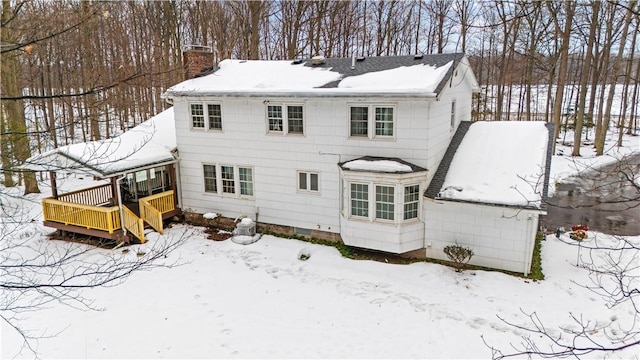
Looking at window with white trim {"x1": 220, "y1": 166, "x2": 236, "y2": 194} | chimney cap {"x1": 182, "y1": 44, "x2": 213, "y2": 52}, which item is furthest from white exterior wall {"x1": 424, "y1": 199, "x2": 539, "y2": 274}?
chimney cap {"x1": 182, "y1": 44, "x2": 213, "y2": 52}

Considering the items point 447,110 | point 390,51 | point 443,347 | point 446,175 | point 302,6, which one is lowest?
point 443,347

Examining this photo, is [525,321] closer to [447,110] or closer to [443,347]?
[443,347]

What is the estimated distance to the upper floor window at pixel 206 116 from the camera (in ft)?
48.9

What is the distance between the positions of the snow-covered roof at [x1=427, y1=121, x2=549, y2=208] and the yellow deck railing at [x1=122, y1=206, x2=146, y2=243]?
32.2 ft

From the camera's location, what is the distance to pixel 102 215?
1376 centimetres

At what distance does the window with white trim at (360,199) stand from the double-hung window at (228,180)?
165 inches

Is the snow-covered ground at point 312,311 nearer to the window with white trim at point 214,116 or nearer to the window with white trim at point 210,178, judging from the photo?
the window with white trim at point 210,178

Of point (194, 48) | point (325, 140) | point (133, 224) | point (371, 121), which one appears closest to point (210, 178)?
point (133, 224)

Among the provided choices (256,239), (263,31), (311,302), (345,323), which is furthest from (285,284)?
(263,31)

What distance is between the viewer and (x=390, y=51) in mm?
31672

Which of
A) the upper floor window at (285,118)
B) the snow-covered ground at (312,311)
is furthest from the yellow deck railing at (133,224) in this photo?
the upper floor window at (285,118)

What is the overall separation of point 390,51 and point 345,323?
26.3m

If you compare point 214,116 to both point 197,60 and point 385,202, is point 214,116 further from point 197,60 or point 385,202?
point 385,202

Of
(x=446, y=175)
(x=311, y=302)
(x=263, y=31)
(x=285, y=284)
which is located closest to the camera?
(x=311, y=302)
